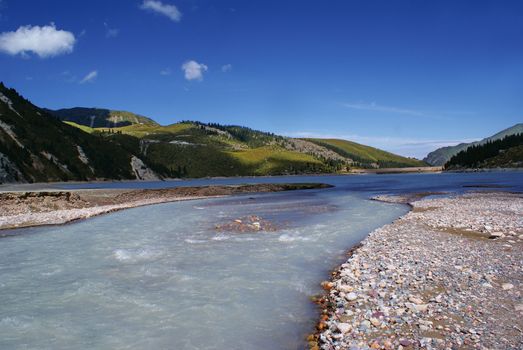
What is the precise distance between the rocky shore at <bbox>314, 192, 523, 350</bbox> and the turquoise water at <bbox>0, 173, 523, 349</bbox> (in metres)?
1.43

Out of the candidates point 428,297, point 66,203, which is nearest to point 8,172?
point 66,203

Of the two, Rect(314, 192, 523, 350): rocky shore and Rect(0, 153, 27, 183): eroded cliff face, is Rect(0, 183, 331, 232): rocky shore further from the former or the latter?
Rect(0, 153, 27, 183): eroded cliff face

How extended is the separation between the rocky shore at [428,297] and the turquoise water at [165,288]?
1.43m

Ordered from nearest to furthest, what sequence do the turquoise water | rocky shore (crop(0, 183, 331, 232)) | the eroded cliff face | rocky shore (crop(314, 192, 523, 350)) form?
rocky shore (crop(314, 192, 523, 350)), the turquoise water, rocky shore (crop(0, 183, 331, 232)), the eroded cliff face

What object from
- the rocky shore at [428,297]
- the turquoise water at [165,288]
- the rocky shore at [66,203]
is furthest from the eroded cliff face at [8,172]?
the rocky shore at [428,297]

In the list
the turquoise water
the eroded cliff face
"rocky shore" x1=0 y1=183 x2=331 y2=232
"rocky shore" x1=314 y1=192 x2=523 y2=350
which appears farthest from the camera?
the eroded cliff face

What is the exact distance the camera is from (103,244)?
29266mm

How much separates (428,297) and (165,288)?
11532 mm

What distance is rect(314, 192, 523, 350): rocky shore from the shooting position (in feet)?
33.1

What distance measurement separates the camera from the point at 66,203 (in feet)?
196

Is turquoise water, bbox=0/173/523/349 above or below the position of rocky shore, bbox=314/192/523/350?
below

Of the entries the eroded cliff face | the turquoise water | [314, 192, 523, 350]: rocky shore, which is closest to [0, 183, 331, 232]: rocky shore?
the turquoise water

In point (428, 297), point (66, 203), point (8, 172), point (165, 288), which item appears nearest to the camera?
point (428, 297)

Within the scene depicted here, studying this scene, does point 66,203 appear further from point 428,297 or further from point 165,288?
point 428,297
